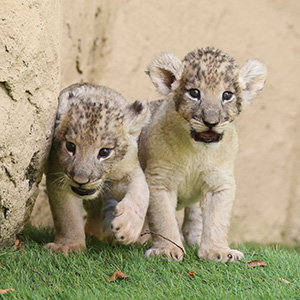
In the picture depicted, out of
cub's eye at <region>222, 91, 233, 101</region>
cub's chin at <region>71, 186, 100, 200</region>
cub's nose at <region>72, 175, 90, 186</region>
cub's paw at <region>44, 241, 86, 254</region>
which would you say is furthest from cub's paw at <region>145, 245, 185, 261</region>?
cub's eye at <region>222, 91, 233, 101</region>

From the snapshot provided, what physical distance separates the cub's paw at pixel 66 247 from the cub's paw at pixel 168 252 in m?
0.62

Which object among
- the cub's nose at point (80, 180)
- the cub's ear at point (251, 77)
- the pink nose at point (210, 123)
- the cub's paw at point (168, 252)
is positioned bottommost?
the cub's paw at point (168, 252)

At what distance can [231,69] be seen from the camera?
18.3 feet

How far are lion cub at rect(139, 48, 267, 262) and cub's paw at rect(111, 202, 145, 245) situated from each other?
1.39 feet

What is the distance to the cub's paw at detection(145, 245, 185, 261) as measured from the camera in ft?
17.9

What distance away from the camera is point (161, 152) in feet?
19.5

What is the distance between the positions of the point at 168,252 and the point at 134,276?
0.69 metres

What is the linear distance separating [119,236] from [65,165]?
77 centimetres

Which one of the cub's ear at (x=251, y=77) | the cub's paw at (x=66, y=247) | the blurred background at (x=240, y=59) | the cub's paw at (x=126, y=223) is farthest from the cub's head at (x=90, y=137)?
the blurred background at (x=240, y=59)

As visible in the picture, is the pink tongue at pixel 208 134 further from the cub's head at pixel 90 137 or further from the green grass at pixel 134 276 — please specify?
the green grass at pixel 134 276

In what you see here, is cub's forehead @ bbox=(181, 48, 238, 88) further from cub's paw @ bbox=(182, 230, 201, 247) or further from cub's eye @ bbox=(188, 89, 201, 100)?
cub's paw @ bbox=(182, 230, 201, 247)

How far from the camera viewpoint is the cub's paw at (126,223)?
5078 mm

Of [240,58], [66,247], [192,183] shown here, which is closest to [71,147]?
[66,247]

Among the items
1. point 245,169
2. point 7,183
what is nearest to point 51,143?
point 7,183
